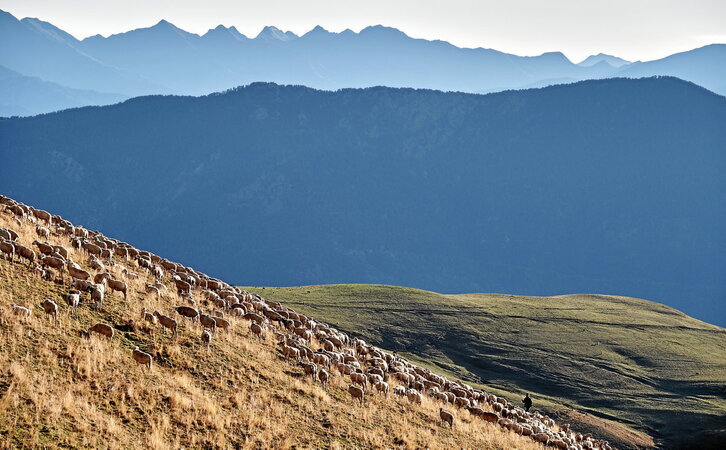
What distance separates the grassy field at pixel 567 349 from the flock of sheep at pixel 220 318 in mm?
25361

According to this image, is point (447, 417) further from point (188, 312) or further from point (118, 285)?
point (118, 285)

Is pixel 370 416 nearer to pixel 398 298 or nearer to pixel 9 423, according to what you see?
pixel 9 423

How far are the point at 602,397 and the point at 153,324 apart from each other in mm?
57876

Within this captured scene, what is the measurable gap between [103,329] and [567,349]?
74792mm

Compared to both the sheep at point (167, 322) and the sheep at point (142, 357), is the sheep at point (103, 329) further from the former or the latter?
the sheep at point (167, 322)

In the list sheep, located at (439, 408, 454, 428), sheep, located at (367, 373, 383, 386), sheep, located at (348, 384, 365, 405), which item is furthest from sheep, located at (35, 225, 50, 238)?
sheep, located at (439, 408, 454, 428)

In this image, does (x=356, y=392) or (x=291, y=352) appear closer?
(x=356, y=392)

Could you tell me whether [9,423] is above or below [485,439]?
below

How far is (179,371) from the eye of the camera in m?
23.7

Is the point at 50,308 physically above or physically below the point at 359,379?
below

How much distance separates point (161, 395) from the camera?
849 inches

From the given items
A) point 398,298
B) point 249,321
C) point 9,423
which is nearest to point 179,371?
point 9,423

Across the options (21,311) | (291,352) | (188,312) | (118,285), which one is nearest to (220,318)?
(188,312)

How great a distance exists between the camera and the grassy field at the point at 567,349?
67438 millimetres
